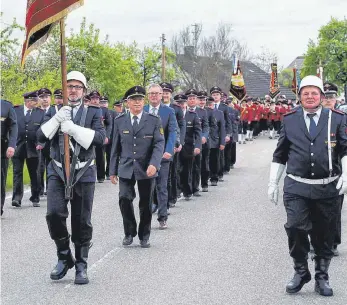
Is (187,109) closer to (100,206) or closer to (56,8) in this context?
(100,206)

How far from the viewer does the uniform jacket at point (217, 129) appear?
60.0 ft

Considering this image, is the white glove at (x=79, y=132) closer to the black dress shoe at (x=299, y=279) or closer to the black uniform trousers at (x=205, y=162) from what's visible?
the black dress shoe at (x=299, y=279)

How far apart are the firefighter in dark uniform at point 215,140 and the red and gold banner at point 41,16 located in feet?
32.0

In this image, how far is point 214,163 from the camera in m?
18.9

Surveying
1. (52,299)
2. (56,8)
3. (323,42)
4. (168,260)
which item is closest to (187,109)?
(168,260)

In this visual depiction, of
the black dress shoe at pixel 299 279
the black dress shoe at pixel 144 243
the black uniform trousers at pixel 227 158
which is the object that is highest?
the black dress shoe at pixel 299 279

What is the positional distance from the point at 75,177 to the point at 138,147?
2123mm

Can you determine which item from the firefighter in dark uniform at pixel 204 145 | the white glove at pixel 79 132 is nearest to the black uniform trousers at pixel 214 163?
the firefighter in dark uniform at pixel 204 145

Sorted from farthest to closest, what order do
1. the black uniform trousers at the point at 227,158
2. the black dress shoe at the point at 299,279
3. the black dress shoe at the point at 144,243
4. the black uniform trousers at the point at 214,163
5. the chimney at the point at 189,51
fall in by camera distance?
the chimney at the point at 189,51
the black uniform trousers at the point at 227,158
the black uniform trousers at the point at 214,163
the black dress shoe at the point at 144,243
the black dress shoe at the point at 299,279

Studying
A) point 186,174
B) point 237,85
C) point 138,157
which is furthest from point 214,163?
point 237,85

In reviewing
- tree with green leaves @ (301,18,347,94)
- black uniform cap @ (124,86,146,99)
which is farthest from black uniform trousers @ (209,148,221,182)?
tree with green leaves @ (301,18,347,94)

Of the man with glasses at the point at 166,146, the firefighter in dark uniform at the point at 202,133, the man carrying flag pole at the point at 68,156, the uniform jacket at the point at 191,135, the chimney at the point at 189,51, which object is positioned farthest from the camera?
the chimney at the point at 189,51

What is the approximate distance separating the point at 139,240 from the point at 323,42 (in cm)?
8608

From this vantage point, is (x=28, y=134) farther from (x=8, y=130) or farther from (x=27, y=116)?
(x=8, y=130)
